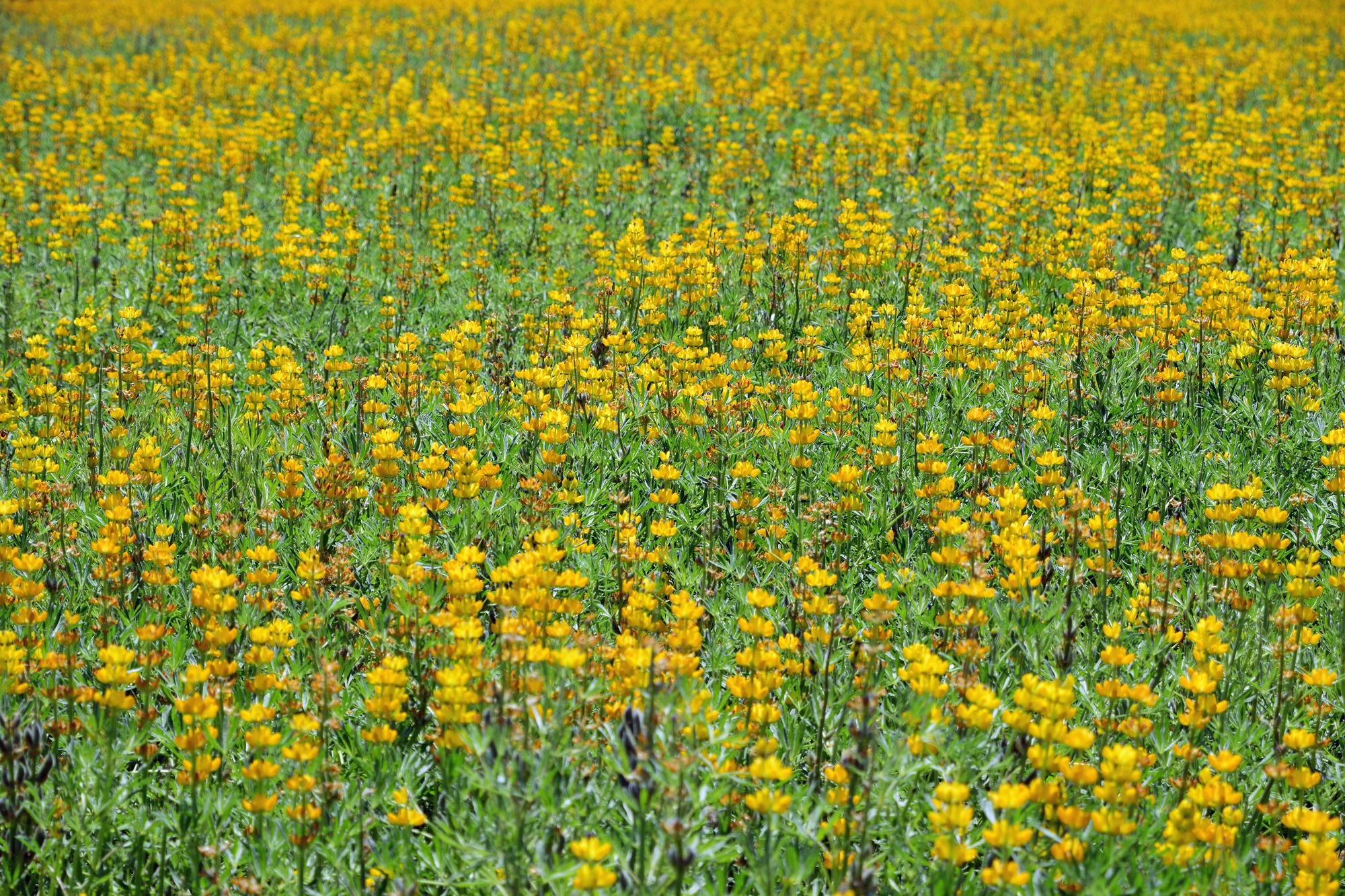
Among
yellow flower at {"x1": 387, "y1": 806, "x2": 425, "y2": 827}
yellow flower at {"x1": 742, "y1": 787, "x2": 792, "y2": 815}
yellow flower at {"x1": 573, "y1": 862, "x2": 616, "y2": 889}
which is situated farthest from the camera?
yellow flower at {"x1": 387, "y1": 806, "x2": 425, "y2": 827}

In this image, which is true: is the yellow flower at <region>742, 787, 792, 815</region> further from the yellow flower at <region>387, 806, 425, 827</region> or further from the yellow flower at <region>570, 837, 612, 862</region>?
the yellow flower at <region>387, 806, 425, 827</region>

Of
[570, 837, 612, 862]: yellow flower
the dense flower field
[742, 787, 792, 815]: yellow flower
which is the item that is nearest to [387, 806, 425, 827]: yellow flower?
the dense flower field

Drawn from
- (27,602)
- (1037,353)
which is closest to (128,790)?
(27,602)

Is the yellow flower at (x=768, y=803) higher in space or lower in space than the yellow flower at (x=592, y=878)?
higher

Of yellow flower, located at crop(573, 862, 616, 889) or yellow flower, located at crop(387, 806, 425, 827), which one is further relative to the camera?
yellow flower, located at crop(387, 806, 425, 827)

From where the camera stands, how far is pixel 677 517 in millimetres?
4570

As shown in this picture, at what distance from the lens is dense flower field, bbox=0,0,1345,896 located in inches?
108

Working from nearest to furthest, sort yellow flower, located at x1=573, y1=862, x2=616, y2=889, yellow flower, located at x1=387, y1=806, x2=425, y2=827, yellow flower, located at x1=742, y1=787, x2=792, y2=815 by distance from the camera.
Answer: yellow flower, located at x1=573, y1=862, x2=616, y2=889
yellow flower, located at x1=742, y1=787, x2=792, y2=815
yellow flower, located at x1=387, y1=806, x2=425, y2=827

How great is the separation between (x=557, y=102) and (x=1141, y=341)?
23.3ft

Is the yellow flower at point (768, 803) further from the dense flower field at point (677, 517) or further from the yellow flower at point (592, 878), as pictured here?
the yellow flower at point (592, 878)

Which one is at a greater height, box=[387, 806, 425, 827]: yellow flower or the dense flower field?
the dense flower field

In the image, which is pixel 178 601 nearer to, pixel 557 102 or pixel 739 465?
pixel 739 465

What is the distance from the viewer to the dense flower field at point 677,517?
2.76m

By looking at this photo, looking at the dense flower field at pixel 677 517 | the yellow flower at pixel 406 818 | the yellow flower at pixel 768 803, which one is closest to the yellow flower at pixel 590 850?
the dense flower field at pixel 677 517
